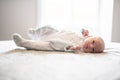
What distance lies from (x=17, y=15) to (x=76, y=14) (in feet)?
2.74

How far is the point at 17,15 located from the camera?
2590 mm

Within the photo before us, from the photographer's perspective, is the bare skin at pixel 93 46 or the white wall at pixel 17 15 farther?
the white wall at pixel 17 15

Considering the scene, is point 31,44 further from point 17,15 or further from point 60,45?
point 17,15

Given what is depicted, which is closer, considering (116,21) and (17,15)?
(116,21)

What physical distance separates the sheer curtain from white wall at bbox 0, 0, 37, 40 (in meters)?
0.11

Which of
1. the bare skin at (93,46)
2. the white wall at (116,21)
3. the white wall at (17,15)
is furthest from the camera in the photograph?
the white wall at (17,15)

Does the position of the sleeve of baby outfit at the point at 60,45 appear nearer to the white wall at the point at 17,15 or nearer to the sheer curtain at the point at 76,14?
the sheer curtain at the point at 76,14

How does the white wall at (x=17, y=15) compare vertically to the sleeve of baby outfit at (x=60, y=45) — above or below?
above

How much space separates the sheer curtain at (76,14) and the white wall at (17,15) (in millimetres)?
114

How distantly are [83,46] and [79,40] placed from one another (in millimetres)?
120

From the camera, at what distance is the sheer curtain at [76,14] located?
94.3 inches

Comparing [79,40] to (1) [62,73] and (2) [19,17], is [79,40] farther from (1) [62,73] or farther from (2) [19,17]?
(2) [19,17]

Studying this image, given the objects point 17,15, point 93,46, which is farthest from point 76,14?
point 93,46

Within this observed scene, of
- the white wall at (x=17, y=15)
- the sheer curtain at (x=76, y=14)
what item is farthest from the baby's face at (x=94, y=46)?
the white wall at (x=17, y=15)
